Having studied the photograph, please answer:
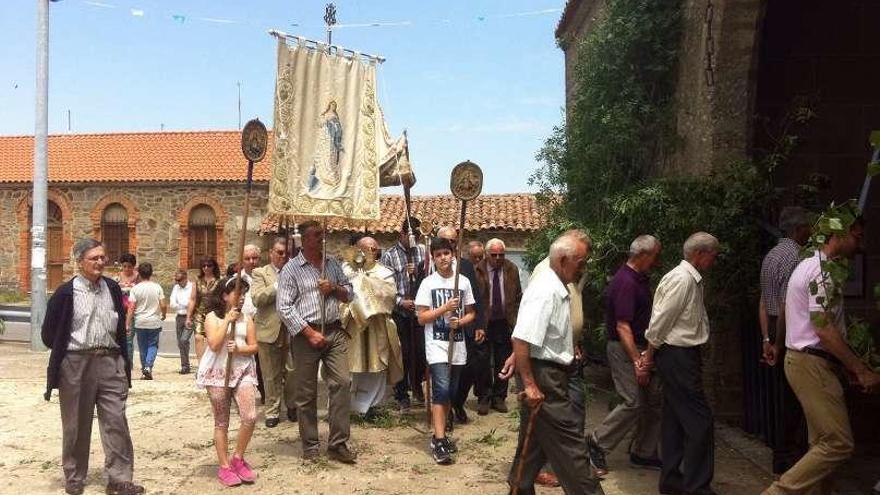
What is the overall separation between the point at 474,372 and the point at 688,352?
3.14m

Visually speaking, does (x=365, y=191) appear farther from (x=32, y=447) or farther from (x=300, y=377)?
(x=32, y=447)

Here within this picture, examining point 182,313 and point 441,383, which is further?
point 182,313

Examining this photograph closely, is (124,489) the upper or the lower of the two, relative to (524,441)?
lower

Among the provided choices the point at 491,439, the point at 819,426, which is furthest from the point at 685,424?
the point at 491,439

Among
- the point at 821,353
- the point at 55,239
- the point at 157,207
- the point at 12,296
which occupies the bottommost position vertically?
the point at 12,296

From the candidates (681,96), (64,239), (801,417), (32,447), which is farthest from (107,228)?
(801,417)

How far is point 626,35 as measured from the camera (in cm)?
845

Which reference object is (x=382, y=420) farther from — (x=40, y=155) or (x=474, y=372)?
(x=40, y=155)

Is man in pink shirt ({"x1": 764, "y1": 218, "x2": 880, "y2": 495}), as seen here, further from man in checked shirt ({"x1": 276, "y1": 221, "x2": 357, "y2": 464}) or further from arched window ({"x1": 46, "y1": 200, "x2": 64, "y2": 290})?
arched window ({"x1": 46, "y1": 200, "x2": 64, "y2": 290})

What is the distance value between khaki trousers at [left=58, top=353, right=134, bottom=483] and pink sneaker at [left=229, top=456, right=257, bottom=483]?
688 millimetres

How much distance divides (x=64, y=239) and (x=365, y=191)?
2203cm

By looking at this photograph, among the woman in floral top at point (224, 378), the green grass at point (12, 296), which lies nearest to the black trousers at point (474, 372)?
the woman in floral top at point (224, 378)

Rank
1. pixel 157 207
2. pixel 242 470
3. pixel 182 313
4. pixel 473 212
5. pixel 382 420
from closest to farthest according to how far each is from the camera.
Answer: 1. pixel 242 470
2. pixel 382 420
3. pixel 182 313
4. pixel 473 212
5. pixel 157 207

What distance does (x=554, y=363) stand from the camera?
4508mm
